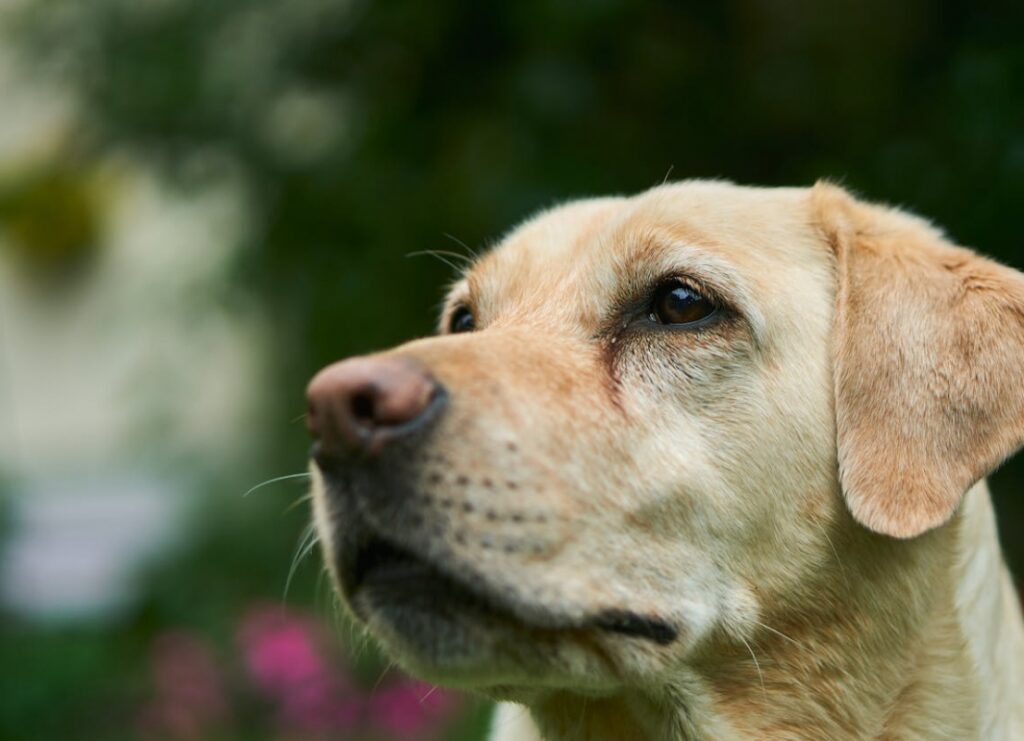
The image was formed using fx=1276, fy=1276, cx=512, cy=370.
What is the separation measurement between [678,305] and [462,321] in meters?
0.75

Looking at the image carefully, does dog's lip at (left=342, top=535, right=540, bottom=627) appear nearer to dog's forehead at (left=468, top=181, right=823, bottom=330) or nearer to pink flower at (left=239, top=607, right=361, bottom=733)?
dog's forehead at (left=468, top=181, right=823, bottom=330)

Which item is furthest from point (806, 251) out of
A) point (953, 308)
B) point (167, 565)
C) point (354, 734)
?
point (167, 565)

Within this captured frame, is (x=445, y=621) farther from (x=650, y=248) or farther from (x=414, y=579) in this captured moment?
(x=650, y=248)

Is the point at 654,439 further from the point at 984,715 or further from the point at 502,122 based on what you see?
the point at 502,122

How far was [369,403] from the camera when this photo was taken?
2.23 metres

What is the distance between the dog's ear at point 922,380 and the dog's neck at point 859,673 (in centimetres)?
15

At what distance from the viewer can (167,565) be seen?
27.0 ft

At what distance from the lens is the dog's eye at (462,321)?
3246 millimetres

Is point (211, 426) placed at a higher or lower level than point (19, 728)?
higher

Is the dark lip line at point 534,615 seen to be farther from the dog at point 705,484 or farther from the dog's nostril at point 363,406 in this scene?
the dog's nostril at point 363,406

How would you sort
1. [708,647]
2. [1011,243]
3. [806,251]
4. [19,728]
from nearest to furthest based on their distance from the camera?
1. [708,647]
2. [806,251]
3. [1011,243]
4. [19,728]

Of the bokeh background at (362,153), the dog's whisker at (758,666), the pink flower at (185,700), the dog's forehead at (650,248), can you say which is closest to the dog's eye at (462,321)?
the dog's forehead at (650,248)

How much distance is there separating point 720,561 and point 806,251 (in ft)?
2.54

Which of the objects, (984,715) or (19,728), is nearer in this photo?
(984,715)
